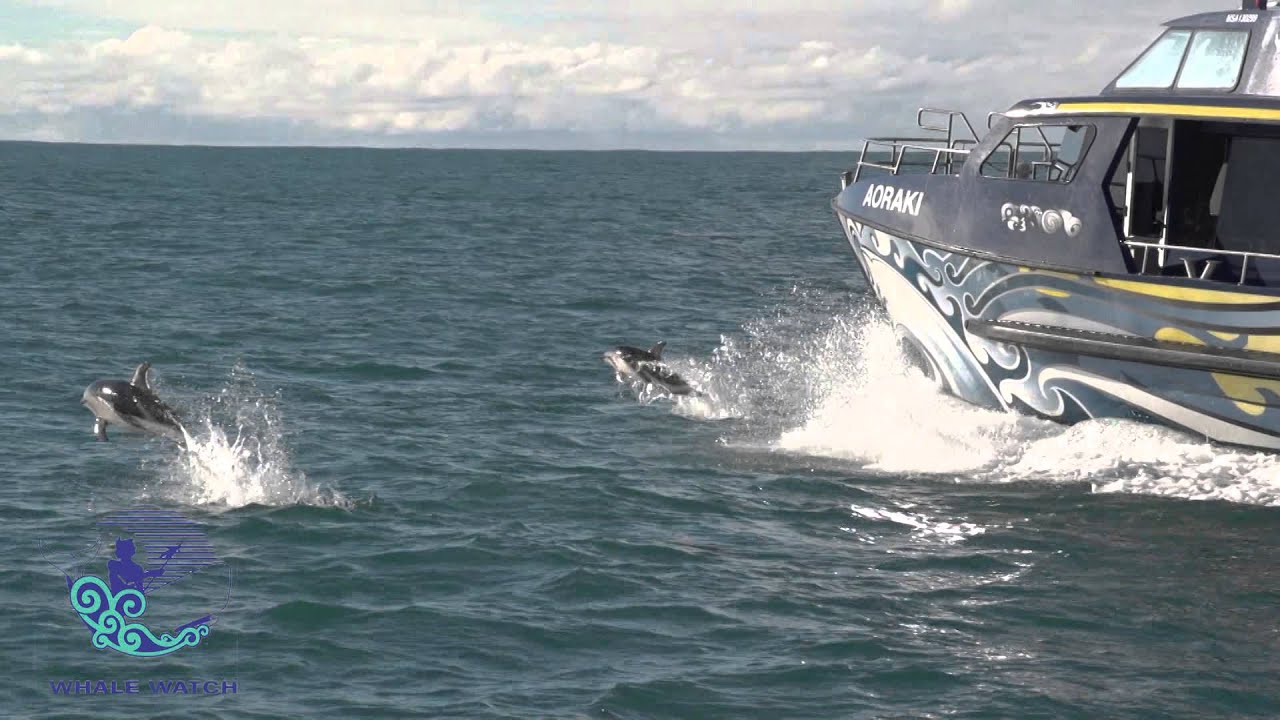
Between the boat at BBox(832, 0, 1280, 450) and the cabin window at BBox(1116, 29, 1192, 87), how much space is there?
0.05 ft

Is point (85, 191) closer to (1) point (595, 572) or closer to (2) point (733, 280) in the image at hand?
(2) point (733, 280)

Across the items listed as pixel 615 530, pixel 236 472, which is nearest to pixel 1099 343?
pixel 615 530

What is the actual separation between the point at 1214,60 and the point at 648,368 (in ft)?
21.4

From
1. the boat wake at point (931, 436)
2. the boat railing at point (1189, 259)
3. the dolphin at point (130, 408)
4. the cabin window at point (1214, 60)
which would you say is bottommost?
the boat wake at point (931, 436)

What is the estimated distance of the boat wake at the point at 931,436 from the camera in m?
13.1

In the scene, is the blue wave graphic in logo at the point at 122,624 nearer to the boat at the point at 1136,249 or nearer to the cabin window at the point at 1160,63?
the boat at the point at 1136,249

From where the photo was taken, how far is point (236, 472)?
13125 mm

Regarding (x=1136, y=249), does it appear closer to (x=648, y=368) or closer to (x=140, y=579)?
(x=648, y=368)

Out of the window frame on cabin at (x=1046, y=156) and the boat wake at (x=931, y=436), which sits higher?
the window frame on cabin at (x=1046, y=156)

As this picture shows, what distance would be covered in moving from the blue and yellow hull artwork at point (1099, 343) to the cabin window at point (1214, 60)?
2.24 m

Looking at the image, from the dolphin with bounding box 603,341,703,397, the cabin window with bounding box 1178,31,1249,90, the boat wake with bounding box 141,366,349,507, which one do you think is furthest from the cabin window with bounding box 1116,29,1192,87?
the boat wake with bounding box 141,366,349,507

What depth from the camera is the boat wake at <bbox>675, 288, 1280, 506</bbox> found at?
13.1 metres

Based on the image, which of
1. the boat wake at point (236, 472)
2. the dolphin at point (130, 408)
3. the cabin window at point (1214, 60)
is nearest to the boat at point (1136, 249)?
the cabin window at point (1214, 60)

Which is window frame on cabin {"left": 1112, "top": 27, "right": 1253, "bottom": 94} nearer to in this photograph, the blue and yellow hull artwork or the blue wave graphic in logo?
the blue and yellow hull artwork
